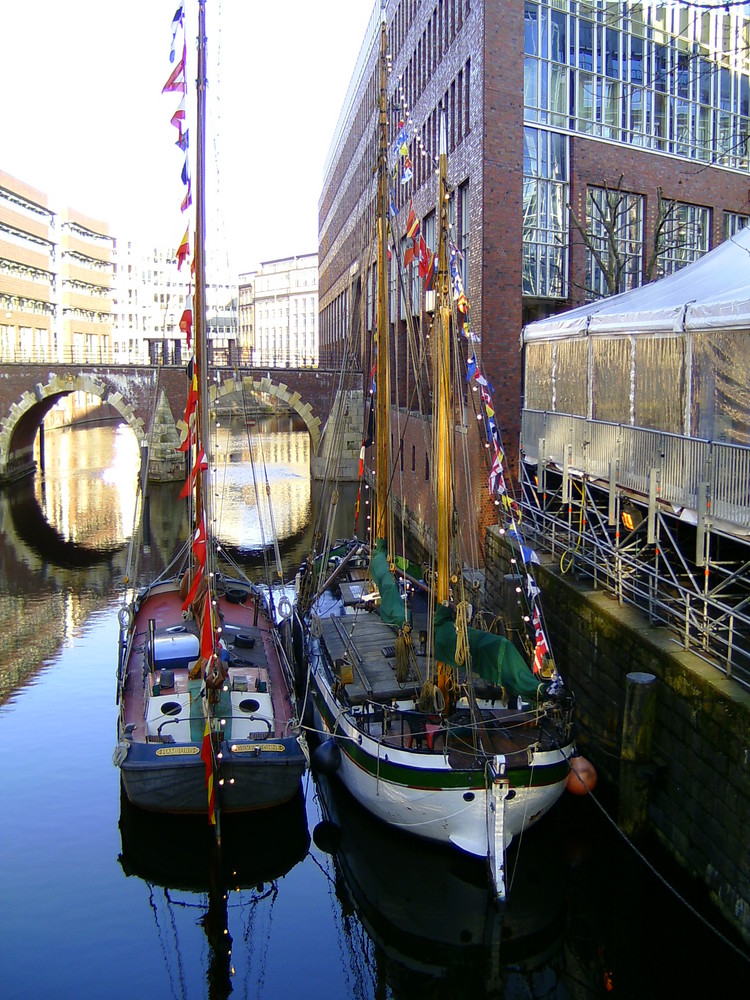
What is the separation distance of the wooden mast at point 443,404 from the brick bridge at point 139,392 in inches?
1338

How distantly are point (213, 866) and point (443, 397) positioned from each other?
7.80 m

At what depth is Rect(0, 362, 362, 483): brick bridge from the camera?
162 ft

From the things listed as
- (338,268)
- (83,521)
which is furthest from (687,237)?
(338,268)

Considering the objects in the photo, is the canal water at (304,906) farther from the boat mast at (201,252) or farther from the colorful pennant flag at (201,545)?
the boat mast at (201,252)

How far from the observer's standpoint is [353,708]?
14852 mm

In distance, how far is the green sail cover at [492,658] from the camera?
13500 mm

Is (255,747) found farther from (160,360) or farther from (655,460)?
(160,360)

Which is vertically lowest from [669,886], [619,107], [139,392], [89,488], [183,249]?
[669,886]

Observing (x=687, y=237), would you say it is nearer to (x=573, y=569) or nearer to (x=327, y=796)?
(x=573, y=569)

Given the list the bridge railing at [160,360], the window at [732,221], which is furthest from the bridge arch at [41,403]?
the window at [732,221]

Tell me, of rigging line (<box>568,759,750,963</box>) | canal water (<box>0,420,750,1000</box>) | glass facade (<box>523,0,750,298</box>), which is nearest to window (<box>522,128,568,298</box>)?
glass facade (<box>523,0,750,298</box>)

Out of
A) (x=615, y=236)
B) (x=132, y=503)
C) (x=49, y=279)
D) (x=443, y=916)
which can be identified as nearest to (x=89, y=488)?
(x=132, y=503)

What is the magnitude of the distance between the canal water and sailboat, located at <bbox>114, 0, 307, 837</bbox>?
922 mm

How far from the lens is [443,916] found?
12242 mm
